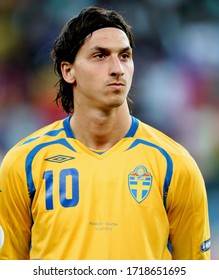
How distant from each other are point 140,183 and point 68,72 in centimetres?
70

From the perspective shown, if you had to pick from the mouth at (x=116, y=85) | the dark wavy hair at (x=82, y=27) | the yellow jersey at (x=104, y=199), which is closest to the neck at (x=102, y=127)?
the yellow jersey at (x=104, y=199)

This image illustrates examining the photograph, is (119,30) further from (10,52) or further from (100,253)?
(10,52)

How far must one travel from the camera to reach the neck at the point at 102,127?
9.41ft

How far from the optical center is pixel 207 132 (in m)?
5.44

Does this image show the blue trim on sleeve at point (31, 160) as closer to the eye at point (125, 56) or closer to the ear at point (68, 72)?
the ear at point (68, 72)

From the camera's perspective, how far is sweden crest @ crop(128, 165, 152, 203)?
276 cm

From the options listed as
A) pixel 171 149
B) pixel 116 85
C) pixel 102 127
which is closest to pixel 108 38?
pixel 116 85

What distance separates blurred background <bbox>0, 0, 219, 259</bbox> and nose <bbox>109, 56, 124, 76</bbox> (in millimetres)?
2614

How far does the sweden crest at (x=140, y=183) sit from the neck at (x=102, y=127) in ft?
0.67

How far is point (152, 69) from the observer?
5.58m

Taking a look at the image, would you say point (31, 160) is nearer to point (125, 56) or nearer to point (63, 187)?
point (63, 187)

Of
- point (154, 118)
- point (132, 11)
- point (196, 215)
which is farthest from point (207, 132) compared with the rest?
point (196, 215)
